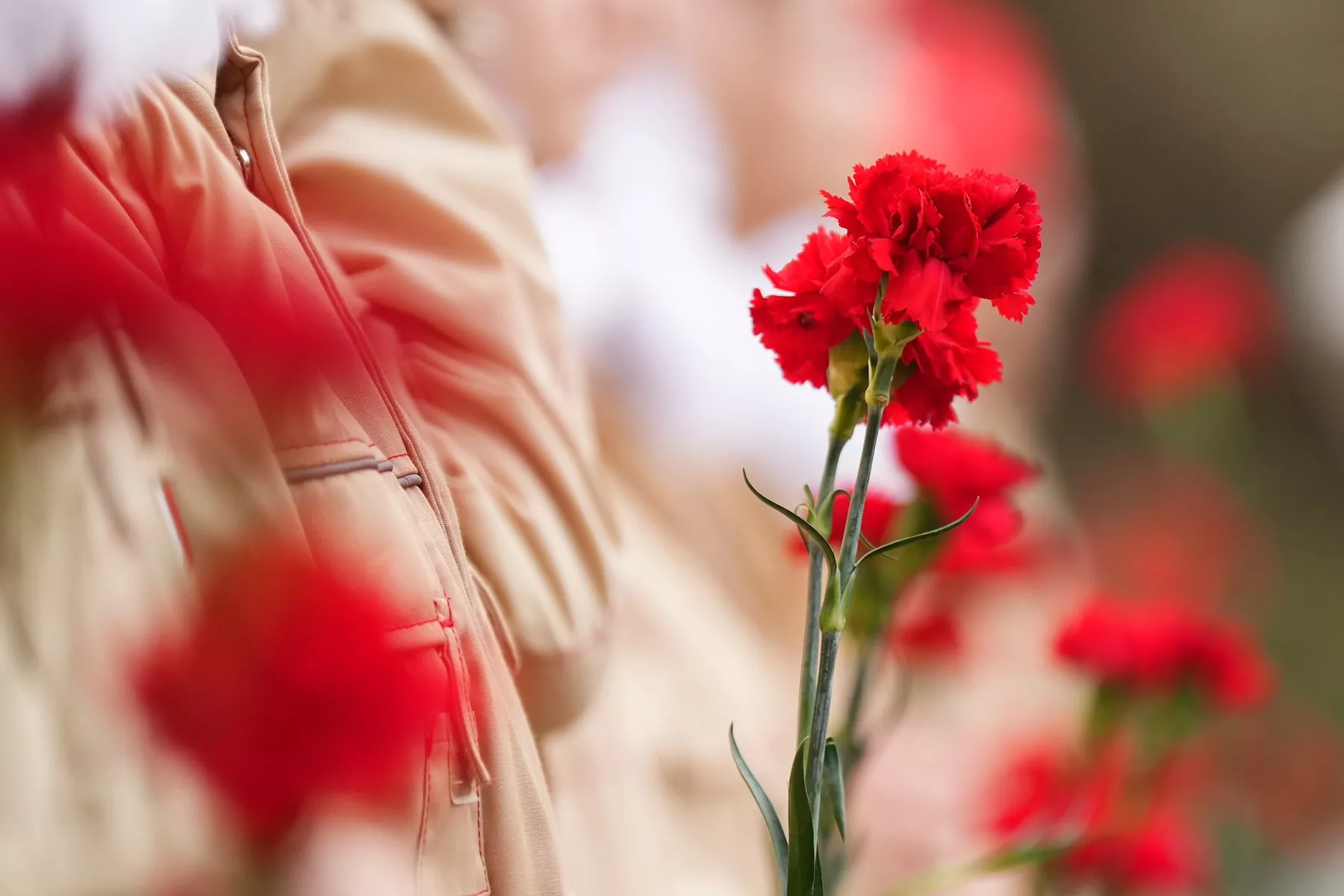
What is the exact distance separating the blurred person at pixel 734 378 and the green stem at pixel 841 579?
0.13 m

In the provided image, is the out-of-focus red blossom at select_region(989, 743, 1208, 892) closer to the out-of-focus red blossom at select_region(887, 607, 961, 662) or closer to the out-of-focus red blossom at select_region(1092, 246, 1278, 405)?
the out-of-focus red blossom at select_region(887, 607, 961, 662)

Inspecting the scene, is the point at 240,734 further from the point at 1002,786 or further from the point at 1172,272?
the point at 1172,272

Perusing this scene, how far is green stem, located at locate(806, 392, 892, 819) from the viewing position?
0.26 m

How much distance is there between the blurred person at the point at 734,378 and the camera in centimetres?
51

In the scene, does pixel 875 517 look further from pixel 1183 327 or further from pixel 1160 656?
pixel 1183 327

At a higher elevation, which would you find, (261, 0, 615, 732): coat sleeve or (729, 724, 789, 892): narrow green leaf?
(261, 0, 615, 732): coat sleeve

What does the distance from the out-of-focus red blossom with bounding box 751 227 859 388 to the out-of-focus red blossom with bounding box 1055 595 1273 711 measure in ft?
A: 0.84

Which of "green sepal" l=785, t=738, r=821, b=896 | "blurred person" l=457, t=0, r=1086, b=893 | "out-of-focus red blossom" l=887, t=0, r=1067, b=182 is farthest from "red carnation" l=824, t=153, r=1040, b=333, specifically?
"out-of-focus red blossom" l=887, t=0, r=1067, b=182

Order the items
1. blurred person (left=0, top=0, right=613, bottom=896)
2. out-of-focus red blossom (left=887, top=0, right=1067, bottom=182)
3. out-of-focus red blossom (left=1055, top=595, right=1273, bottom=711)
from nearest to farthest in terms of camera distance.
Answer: blurred person (left=0, top=0, right=613, bottom=896) < out-of-focus red blossom (left=1055, top=595, right=1273, bottom=711) < out-of-focus red blossom (left=887, top=0, right=1067, bottom=182)

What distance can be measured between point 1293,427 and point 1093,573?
220mm

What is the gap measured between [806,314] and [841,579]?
0.06 m

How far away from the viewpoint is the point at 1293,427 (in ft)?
3.21

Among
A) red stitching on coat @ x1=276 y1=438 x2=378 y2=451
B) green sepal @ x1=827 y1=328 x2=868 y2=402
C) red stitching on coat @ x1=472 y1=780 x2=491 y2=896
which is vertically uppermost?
red stitching on coat @ x1=276 y1=438 x2=378 y2=451

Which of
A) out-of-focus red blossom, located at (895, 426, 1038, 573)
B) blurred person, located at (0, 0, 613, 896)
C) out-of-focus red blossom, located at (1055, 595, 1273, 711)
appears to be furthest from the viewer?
out-of-focus red blossom, located at (1055, 595, 1273, 711)
